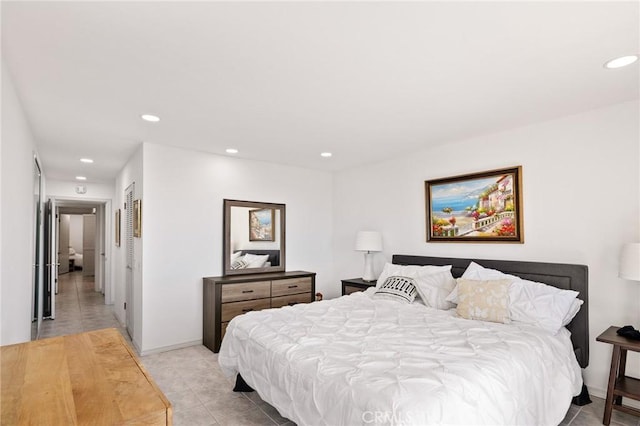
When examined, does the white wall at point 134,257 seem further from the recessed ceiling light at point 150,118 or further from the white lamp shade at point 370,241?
the white lamp shade at point 370,241

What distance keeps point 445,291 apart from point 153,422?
10.4 feet

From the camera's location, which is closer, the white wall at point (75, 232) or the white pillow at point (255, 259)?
the white pillow at point (255, 259)

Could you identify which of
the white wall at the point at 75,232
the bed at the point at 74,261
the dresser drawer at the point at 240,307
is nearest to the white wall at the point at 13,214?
the dresser drawer at the point at 240,307

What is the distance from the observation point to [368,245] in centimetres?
474

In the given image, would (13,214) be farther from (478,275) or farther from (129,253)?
(478,275)

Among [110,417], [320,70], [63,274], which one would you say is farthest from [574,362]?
[63,274]

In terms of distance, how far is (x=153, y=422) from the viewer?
0.93m

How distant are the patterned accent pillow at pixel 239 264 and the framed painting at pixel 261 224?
0.33m

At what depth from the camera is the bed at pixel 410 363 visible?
1.64 metres

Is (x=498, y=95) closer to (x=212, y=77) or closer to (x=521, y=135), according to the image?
(x=521, y=135)

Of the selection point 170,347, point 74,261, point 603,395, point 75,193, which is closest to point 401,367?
point 603,395

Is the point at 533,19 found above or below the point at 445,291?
above

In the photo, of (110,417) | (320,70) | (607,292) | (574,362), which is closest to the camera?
(110,417)

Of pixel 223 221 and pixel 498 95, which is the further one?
pixel 223 221
